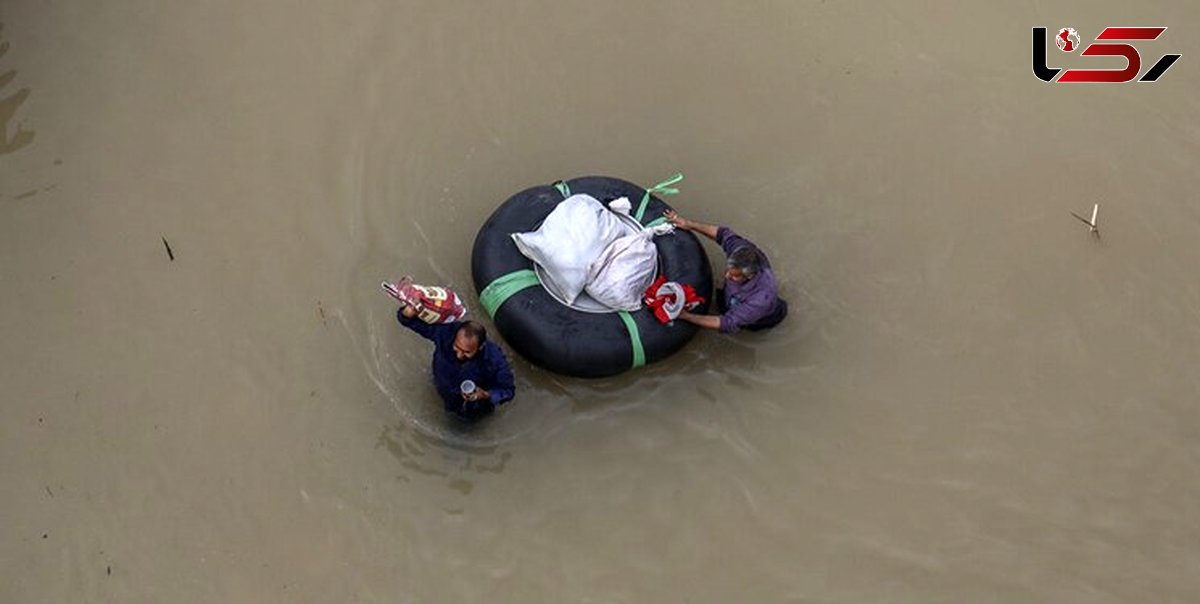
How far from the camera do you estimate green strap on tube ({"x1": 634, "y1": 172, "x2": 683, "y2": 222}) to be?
15.5ft

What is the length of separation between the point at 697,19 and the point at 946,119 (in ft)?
4.83

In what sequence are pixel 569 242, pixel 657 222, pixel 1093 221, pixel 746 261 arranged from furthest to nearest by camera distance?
pixel 1093 221 → pixel 657 222 → pixel 569 242 → pixel 746 261

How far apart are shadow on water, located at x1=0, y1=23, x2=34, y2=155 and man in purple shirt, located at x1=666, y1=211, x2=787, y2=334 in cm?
349

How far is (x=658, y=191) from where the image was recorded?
16.5 ft

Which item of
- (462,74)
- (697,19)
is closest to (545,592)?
(462,74)

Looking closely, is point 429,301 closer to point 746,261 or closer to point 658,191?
point 746,261

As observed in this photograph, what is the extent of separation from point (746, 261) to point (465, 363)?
50.0 inches

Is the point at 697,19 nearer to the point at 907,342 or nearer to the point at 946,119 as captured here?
the point at 946,119

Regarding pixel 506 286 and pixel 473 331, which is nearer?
pixel 473 331

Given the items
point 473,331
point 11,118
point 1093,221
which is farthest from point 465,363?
point 1093,221

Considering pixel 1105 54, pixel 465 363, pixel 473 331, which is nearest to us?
pixel 473 331

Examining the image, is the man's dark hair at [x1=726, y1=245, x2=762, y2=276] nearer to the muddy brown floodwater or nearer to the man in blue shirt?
the muddy brown floodwater

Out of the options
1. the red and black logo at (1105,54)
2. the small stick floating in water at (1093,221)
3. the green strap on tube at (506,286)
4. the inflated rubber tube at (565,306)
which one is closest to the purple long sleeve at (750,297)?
the inflated rubber tube at (565,306)

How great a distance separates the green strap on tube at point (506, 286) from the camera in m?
4.54
